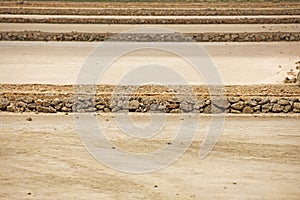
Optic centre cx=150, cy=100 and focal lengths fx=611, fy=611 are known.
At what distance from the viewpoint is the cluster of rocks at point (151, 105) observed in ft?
39.2

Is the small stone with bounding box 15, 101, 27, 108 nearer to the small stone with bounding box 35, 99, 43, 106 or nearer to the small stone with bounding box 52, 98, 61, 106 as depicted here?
the small stone with bounding box 35, 99, 43, 106

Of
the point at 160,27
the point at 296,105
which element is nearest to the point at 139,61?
the point at 296,105

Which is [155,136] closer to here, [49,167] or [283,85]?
[49,167]

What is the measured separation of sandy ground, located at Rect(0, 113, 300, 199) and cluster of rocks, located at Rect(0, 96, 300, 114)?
0.40 m

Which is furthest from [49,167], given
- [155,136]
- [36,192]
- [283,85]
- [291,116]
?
[283,85]

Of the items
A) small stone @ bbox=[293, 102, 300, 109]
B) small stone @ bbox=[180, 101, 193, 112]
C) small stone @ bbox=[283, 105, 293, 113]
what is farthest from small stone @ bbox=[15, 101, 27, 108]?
small stone @ bbox=[293, 102, 300, 109]

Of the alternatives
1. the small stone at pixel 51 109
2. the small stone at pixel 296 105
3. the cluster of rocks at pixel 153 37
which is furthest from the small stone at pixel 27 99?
the cluster of rocks at pixel 153 37

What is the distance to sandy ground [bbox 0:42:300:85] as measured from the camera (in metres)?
14.7

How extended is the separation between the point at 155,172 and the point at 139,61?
829 centimetres

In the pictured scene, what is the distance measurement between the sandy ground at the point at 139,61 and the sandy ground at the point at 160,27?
3.68 metres

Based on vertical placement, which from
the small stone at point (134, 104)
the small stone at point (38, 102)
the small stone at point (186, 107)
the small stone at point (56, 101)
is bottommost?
the small stone at point (38, 102)

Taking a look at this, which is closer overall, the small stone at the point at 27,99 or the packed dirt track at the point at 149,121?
the packed dirt track at the point at 149,121

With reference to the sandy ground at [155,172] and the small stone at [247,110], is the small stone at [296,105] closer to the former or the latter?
the sandy ground at [155,172]

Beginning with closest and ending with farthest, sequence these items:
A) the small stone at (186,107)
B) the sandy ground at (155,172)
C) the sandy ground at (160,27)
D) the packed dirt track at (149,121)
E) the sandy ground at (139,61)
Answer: the sandy ground at (155,172), the packed dirt track at (149,121), the small stone at (186,107), the sandy ground at (139,61), the sandy ground at (160,27)
